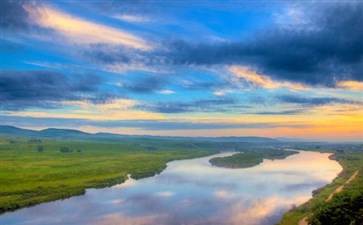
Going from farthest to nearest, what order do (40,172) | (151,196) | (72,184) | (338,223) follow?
(40,172), (72,184), (151,196), (338,223)

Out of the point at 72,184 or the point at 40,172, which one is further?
the point at 40,172

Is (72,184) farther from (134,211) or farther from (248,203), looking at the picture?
(248,203)

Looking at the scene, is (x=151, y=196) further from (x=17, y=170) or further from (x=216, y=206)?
(x=17, y=170)

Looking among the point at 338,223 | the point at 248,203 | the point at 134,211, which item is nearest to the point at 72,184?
the point at 134,211

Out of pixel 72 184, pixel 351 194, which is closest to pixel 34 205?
pixel 72 184

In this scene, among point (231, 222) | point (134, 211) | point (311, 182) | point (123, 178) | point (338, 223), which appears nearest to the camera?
point (338, 223)

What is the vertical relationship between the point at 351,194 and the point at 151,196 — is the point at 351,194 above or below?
above
